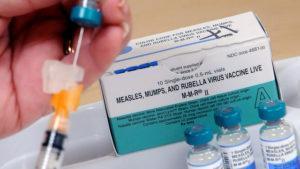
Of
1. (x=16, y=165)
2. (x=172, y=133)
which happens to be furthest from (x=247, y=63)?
(x=16, y=165)

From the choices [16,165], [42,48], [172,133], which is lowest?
[16,165]

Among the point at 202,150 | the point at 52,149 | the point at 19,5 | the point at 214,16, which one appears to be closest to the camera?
the point at 52,149

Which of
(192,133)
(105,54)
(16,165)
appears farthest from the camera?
(16,165)

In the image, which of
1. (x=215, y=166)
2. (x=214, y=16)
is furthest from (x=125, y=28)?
(x=214, y=16)

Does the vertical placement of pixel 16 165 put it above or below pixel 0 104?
below

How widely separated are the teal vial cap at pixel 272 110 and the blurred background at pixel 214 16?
0.24m

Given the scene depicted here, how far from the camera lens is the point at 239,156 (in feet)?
2.25

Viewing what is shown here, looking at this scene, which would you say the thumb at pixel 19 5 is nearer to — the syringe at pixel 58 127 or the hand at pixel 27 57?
the hand at pixel 27 57

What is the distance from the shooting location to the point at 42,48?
2.15 ft

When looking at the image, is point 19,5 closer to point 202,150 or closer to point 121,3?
point 121,3

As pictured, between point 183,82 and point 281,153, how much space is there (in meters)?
0.16

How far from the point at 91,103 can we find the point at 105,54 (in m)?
0.32

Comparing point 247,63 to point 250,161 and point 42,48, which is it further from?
point 42,48

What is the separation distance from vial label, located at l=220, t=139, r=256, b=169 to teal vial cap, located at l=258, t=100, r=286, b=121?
0.14 feet
